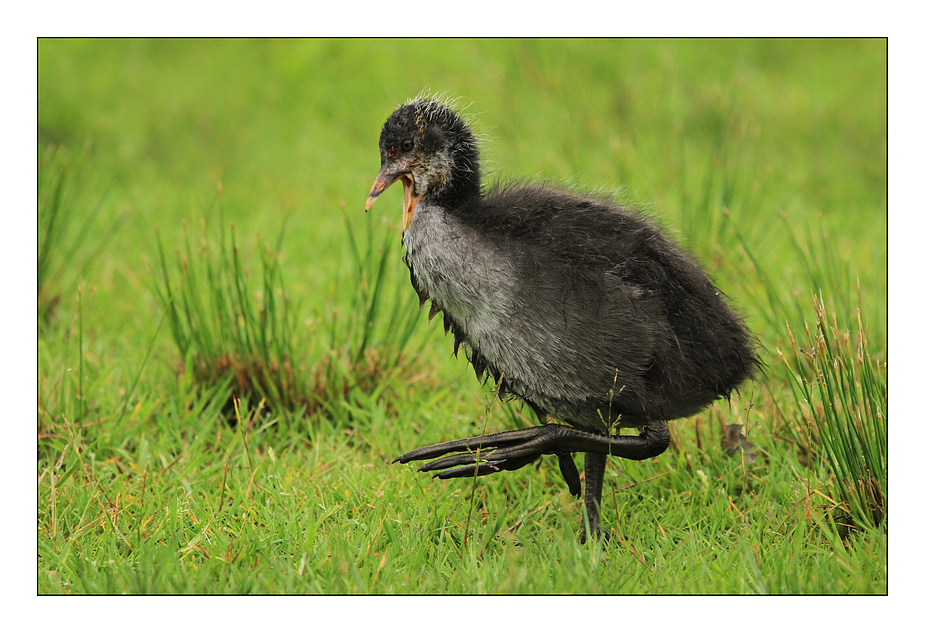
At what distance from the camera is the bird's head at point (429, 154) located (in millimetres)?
2629

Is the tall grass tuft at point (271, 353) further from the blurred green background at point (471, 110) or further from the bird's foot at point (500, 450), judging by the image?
the blurred green background at point (471, 110)

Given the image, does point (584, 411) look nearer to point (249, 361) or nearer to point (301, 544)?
point (301, 544)

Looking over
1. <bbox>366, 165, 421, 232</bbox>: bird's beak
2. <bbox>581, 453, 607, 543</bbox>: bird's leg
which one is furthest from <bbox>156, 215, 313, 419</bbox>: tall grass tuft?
<bbox>581, 453, 607, 543</bbox>: bird's leg

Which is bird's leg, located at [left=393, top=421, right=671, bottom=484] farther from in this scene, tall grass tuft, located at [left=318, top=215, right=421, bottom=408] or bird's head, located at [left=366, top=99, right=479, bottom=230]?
tall grass tuft, located at [left=318, top=215, right=421, bottom=408]

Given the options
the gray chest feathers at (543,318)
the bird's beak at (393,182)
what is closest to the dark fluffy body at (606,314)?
the gray chest feathers at (543,318)

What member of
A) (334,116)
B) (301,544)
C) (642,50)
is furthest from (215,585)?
(642,50)

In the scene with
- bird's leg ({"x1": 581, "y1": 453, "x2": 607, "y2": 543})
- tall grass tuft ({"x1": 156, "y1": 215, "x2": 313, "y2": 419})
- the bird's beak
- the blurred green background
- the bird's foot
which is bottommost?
bird's leg ({"x1": 581, "y1": 453, "x2": 607, "y2": 543})

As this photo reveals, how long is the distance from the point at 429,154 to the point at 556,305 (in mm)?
665

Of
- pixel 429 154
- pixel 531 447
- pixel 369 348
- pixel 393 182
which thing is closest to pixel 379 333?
pixel 369 348

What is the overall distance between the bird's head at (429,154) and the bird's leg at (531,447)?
80 cm

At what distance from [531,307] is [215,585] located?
129 cm

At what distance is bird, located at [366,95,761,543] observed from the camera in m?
2.46

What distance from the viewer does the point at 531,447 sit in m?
2.51

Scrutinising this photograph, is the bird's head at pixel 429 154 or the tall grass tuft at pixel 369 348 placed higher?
the bird's head at pixel 429 154
